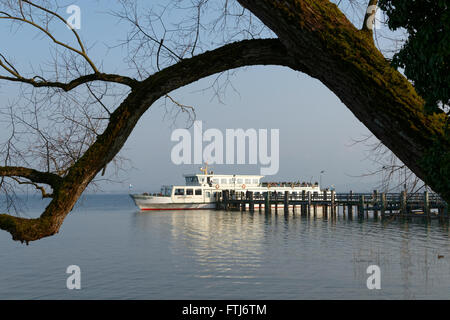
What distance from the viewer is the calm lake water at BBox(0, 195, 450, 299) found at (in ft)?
53.6

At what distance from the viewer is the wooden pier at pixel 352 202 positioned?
38.0m

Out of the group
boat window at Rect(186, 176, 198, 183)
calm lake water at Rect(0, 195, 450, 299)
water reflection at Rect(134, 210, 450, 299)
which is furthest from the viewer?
boat window at Rect(186, 176, 198, 183)

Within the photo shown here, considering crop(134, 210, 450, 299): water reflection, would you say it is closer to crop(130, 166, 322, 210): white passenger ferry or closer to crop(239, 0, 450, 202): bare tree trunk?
crop(239, 0, 450, 202): bare tree trunk

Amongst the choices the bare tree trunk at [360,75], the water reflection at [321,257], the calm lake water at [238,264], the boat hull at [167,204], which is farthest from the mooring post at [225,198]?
the bare tree trunk at [360,75]

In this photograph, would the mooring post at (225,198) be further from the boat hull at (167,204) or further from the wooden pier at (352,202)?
the boat hull at (167,204)

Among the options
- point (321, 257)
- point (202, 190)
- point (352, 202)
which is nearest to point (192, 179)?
point (202, 190)

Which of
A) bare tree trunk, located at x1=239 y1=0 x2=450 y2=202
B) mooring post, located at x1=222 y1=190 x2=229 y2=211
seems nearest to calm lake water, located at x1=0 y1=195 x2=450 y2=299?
bare tree trunk, located at x1=239 y1=0 x2=450 y2=202

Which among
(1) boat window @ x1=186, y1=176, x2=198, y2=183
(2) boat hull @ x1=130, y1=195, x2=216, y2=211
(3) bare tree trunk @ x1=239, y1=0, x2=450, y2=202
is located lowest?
(2) boat hull @ x1=130, y1=195, x2=216, y2=211

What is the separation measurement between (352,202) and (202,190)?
74.2 ft

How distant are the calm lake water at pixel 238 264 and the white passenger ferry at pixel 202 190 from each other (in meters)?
24.1

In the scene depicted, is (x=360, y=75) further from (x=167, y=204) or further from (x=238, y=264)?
(x=167, y=204)

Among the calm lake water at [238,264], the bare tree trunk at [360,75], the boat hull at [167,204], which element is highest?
the bare tree trunk at [360,75]

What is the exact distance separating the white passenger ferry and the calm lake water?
79.2ft
